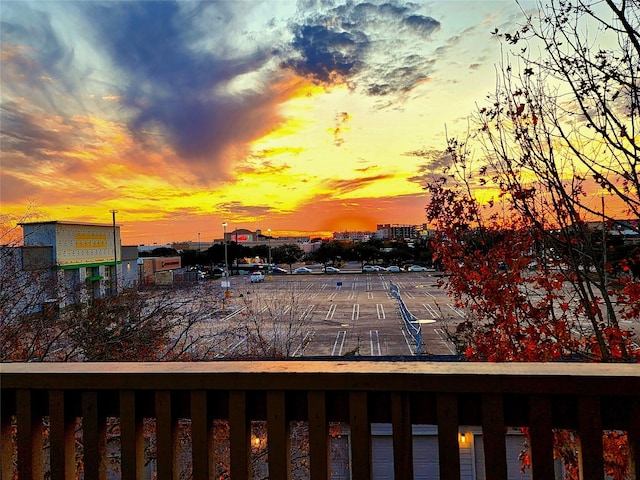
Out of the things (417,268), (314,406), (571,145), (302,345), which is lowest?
(302,345)

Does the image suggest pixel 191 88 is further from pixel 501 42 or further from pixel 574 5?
pixel 574 5

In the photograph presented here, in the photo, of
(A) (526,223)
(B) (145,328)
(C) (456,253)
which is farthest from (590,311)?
(B) (145,328)

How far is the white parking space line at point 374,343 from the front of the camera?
11.4 metres

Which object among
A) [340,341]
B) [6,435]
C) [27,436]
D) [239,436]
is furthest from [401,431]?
[340,341]

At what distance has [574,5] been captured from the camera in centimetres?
287

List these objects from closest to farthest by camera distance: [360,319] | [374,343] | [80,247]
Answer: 1. [374,343]
2. [80,247]
3. [360,319]

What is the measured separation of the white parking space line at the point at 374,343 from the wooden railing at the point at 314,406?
33.9ft

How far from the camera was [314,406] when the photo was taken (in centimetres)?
98

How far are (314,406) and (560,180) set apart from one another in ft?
9.84

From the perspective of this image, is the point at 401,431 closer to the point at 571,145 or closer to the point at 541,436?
the point at 541,436

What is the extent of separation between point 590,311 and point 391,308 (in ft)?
53.9

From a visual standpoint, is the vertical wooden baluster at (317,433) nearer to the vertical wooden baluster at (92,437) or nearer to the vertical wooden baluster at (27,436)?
the vertical wooden baluster at (92,437)

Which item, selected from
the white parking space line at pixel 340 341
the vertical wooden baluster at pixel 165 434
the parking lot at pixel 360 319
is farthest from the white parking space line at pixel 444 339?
the vertical wooden baluster at pixel 165 434

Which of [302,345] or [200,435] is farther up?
[200,435]
